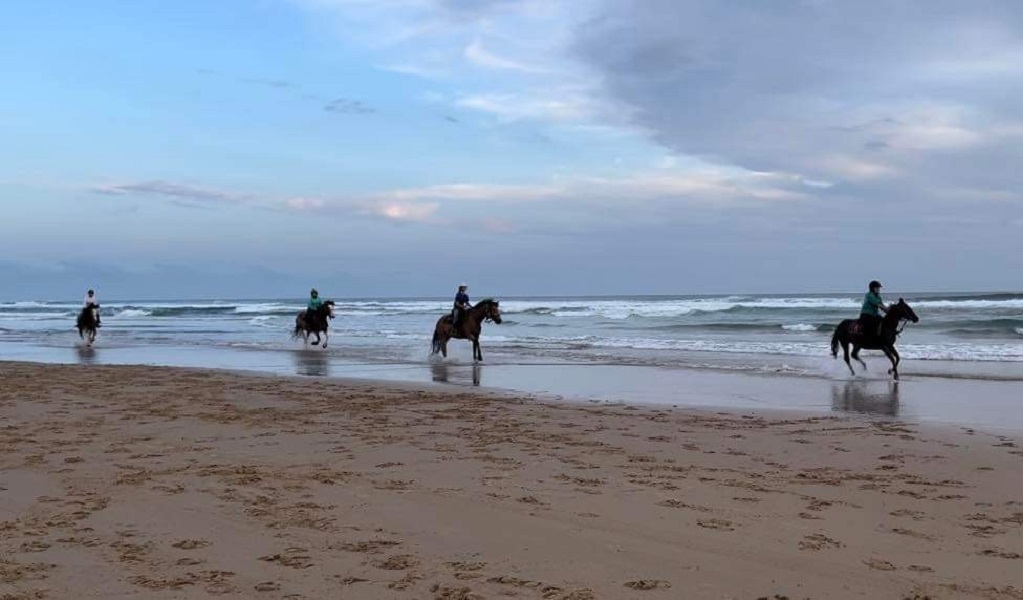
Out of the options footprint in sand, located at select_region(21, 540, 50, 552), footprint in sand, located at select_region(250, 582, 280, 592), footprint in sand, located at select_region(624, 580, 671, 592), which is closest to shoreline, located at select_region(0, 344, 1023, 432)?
footprint in sand, located at select_region(624, 580, 671, 592)

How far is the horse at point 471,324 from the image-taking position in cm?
2083

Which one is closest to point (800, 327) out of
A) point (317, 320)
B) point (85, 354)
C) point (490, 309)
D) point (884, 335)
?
point (490, 309)

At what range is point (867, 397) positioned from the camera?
12.8 meters

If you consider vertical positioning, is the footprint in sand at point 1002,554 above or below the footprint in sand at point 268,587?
below

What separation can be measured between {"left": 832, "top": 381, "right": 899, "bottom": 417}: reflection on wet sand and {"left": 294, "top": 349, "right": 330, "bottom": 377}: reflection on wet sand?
31.8ft

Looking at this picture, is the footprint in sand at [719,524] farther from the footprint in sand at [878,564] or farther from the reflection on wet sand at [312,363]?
the reflection on wet sand at [312,363]

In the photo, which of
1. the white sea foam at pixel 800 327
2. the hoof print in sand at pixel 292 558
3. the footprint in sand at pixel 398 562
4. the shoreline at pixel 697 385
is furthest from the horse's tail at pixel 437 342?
the white sea foam at pixel 800 327

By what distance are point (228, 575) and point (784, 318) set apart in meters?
41.8

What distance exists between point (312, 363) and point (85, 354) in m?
8.57

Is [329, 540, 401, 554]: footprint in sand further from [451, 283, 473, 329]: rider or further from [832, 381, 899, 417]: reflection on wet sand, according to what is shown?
[451, 283, 473, 329]: rider

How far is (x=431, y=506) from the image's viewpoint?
218 inches

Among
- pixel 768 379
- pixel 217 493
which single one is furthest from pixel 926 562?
pixel 768 379

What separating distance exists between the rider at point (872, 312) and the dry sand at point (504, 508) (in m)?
7.48

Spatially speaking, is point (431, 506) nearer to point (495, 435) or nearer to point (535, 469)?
point (535, 469)
